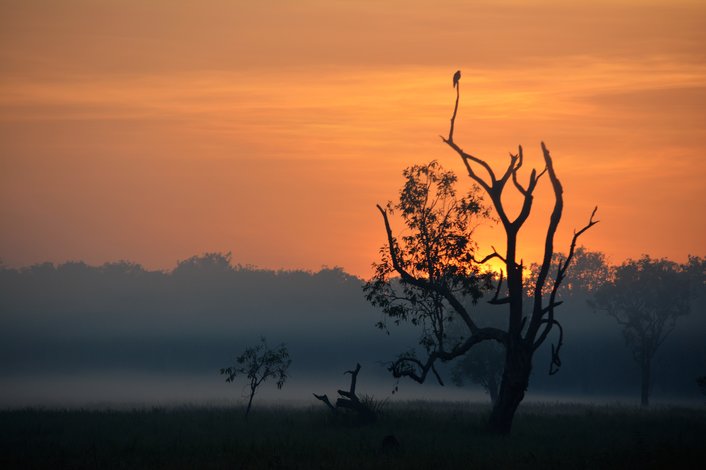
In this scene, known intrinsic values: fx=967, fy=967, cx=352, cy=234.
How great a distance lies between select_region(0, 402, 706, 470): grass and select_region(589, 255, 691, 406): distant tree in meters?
41.0

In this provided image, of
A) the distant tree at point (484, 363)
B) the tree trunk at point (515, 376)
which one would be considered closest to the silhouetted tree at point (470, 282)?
the tree trunk at point (515, 376)

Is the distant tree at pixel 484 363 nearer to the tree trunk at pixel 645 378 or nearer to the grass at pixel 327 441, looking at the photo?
the tree trunk at pixel 645 378

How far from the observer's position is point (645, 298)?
90875 mm

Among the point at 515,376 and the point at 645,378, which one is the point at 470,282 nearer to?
the point at 515,376

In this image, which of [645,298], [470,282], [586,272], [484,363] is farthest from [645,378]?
[586,272]

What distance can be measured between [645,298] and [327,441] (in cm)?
6289

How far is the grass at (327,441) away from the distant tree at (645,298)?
135 feet

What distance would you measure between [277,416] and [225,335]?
150 m

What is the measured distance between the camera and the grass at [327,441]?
96.4ft

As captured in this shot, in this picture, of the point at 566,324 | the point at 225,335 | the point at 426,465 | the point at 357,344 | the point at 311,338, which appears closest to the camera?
the point at 426,465

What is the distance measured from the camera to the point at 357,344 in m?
168

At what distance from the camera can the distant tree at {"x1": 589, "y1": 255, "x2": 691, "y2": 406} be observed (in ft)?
288

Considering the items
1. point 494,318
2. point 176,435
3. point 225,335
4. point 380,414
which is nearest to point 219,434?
point 176,435

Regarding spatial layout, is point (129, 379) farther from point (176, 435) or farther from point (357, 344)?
point (176, 435)
